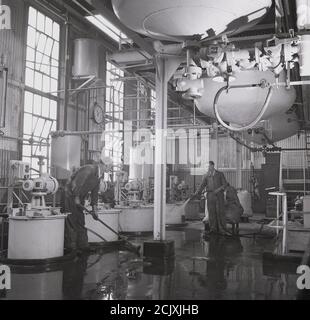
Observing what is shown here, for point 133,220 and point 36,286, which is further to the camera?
point 133,220

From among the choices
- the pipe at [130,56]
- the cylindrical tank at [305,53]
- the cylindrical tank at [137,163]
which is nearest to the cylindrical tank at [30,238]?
the pipe at [130,56]

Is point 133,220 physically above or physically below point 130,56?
below

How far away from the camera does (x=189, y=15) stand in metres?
3.53

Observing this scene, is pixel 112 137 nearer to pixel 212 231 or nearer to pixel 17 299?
pixel 212 231

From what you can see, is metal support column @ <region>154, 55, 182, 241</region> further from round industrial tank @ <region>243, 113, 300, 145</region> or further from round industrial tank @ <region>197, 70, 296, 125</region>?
round industrial tank @ <region>243, 113, 300, 145</region>

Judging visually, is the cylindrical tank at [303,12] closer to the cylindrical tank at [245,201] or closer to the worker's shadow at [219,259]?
A: the worker's shadow at [219,259]

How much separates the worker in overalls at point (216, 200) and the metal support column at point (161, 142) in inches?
104

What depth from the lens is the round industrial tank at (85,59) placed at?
409 inches

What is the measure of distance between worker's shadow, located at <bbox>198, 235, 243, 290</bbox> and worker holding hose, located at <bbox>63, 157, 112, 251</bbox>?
1.85 m

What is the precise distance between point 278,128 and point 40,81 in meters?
5.97

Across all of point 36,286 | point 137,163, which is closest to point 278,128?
point 137,163

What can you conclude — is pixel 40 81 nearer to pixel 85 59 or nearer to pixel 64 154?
pixel 85 59

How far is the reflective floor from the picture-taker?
11.5 ft

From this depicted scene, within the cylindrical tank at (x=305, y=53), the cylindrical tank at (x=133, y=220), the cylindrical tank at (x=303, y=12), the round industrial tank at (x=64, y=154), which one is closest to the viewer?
the cylindrical tank at (x=303, y=12)
